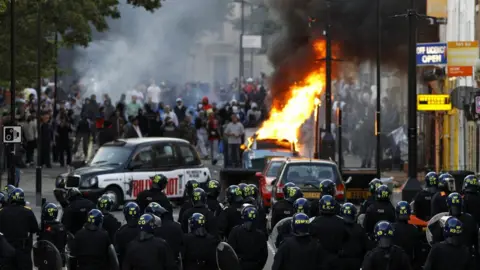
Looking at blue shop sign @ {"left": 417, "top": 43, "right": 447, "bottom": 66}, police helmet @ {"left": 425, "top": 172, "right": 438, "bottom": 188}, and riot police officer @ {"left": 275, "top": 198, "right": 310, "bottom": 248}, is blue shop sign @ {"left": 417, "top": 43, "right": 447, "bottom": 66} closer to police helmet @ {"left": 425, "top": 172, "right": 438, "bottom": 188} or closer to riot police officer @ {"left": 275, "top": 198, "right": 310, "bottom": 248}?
police helmet @ {"left": 425, "top": 172, "right": 438, "bottom": 188}

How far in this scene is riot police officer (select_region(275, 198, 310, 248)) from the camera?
1919 centimetres

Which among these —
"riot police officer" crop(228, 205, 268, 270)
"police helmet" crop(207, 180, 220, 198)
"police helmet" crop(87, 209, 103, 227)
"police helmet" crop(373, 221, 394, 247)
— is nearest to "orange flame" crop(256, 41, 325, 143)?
"police helmet" crop(207, 180, 220, 198)

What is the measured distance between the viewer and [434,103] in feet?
128

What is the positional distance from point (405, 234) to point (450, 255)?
285 centimetres

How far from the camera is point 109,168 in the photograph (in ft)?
104

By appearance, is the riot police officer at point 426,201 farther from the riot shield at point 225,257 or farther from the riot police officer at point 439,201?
the riot shield at point 225,257

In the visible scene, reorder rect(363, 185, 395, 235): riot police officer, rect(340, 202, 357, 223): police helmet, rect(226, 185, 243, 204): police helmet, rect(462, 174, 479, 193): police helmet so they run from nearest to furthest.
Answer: rect(340, 202, 357, 223): police helmet
rect(226, 185, 243, 204): police helmet
rect(363, 185, 395, 235): riot police officer
rect(462, 174, 479, 193): police helmet

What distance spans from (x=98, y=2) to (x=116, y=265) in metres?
23.4

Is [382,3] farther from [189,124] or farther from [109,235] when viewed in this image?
[109,235]

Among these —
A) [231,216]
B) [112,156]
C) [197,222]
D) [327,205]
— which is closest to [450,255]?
[327,205]

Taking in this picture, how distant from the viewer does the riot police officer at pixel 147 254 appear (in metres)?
16.2

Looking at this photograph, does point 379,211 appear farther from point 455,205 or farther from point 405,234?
point 405,234

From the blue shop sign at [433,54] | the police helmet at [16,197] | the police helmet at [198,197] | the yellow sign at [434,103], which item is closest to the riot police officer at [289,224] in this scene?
the police helmet at [198,197]

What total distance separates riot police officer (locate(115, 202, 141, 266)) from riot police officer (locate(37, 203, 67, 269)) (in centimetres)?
180
